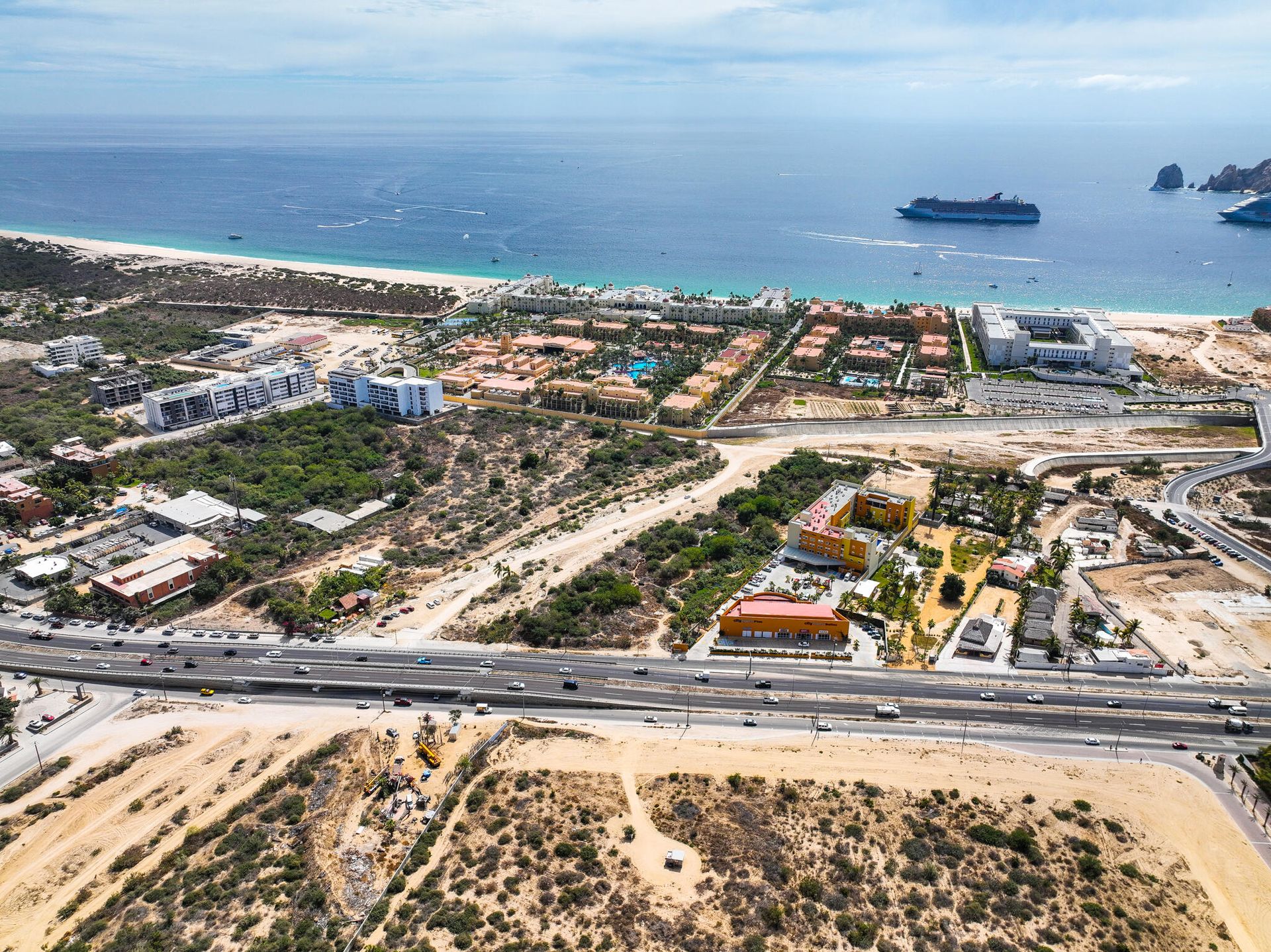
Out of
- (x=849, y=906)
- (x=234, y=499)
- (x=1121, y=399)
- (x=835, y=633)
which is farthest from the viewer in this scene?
(x=1121, y=399)

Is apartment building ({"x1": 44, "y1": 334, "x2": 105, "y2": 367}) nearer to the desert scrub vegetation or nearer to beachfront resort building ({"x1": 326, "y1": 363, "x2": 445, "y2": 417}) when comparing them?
beachfront resort building ({"x1": 326, "y1": 363, "x2": 445, "y2": 417})

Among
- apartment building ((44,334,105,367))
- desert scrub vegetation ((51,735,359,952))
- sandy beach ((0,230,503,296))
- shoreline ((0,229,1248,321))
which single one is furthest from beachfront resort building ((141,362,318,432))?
desert scrub vegetation ((51,735,359,952))

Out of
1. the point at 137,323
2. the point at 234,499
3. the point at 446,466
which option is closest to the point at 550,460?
the point at 446,466

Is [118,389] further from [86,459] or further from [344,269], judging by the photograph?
[344,269]

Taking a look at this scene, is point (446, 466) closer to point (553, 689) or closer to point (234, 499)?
point (234, 499)

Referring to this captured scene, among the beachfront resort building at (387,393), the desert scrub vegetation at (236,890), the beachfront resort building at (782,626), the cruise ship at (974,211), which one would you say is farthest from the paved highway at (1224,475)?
the cruise ship at (974,211)

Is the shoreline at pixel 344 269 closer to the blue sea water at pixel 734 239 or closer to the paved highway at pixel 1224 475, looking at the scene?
the blue sea water at pixel 734 239
